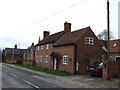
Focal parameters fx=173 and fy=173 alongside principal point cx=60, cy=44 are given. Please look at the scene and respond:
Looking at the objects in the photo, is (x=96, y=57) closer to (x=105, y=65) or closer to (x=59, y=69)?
(x=59, y=69)

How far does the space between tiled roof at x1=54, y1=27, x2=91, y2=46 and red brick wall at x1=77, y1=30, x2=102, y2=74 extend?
2.10ft

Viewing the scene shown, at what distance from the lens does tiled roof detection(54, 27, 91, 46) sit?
24788 millimetres

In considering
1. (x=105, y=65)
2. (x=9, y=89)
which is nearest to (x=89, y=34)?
(x=105, y=65)

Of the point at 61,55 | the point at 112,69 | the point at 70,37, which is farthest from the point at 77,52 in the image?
the point at 112,69

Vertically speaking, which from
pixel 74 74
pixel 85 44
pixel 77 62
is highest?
pixel 85 44

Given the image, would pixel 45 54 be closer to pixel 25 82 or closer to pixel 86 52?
pixel 86 52

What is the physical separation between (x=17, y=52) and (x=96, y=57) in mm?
61021

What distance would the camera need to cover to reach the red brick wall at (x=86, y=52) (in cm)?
2348

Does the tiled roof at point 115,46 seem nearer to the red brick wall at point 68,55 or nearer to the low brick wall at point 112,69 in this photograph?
the red brick wall at point 68,55

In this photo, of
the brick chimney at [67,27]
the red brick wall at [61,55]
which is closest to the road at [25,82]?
the red brick wall at [61,55]

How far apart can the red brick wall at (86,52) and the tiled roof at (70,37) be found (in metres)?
0.64

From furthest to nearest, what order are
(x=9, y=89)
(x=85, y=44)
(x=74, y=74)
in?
(x=85, y=44)
(x=74, y=74)
(x=9, y=89)

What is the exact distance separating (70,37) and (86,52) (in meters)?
4.36

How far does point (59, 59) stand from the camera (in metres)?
27.1
